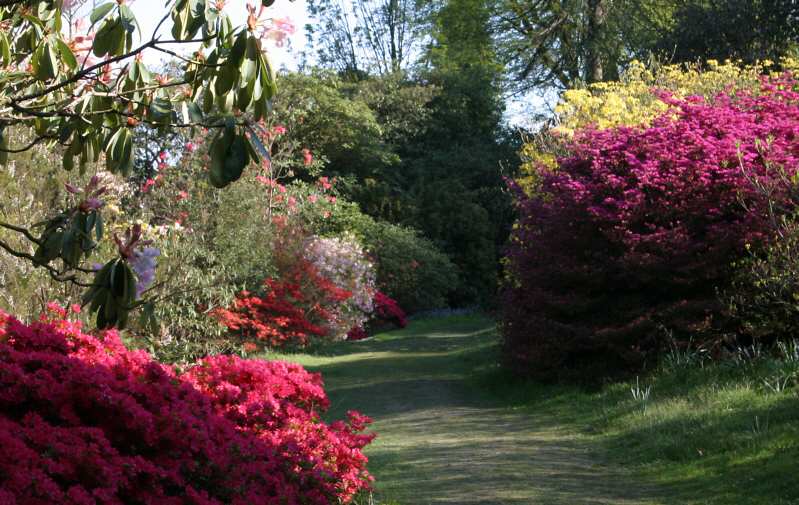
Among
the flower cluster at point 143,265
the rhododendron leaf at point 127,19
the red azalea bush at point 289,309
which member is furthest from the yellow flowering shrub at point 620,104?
the rhododendron leaf at point 127,19

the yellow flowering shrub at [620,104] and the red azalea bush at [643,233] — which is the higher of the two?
the yellow flowering shrub at [620,104]

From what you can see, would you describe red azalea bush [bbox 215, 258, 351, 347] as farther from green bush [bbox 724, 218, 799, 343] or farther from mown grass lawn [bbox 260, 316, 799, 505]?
green bush [bbox 724, 218, 799, 343]

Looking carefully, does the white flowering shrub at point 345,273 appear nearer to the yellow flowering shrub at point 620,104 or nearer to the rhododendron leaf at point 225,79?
the yellow flowering shrub at point 620,104

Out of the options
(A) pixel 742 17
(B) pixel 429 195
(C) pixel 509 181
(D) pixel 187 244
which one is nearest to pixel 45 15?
(D) pixel 187 244

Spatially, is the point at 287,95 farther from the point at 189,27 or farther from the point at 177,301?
the point at 189,27

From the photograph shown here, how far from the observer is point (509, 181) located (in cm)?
1534

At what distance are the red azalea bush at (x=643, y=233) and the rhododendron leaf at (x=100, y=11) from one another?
8.49m

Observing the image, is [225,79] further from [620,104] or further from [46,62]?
[620,104]

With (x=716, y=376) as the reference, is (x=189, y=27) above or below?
above

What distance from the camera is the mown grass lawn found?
6578 millimetres

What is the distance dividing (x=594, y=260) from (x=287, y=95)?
1695 cm

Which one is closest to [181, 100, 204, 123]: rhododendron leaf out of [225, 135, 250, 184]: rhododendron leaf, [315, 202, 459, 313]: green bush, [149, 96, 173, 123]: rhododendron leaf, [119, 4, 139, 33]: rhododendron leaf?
[149, 96, 173, 123]: rhododendron leaf

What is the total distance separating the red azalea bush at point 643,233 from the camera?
35.7 ft

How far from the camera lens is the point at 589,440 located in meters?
8.86
